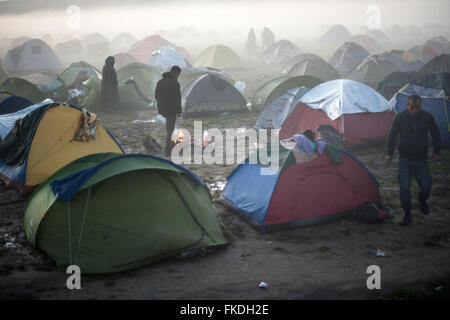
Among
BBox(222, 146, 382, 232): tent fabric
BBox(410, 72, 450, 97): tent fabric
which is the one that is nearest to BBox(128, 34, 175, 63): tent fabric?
BBox(410, 72, 450, 97): tent fabric

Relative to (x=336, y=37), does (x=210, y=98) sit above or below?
below

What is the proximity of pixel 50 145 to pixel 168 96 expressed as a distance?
10.7 ft

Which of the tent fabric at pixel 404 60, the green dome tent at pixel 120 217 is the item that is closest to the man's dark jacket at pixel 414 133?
the green dome tent at pixel 120 217

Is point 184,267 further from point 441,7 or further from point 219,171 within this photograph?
point 441,7

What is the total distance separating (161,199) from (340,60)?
2417 centimetres

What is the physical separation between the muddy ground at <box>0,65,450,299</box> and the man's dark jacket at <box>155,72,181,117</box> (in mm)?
3764

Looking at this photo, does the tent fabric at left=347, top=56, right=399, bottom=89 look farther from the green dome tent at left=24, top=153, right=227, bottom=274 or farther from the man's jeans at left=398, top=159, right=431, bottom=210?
the green dome tent at left=24, top=153, right=227, bottom=274

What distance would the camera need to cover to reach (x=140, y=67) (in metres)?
21.0

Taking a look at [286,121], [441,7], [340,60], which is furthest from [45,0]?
[286,121]

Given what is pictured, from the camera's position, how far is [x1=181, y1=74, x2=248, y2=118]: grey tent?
16453 millimetres

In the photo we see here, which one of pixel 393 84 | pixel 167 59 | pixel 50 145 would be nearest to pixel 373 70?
pixel 393 84

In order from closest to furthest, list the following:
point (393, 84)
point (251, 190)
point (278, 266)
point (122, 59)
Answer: point (278, 266), point (251, 190), point (393, 84), point (122, 59)

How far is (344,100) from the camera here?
11.8m

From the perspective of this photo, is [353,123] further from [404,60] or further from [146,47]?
[146,47]
